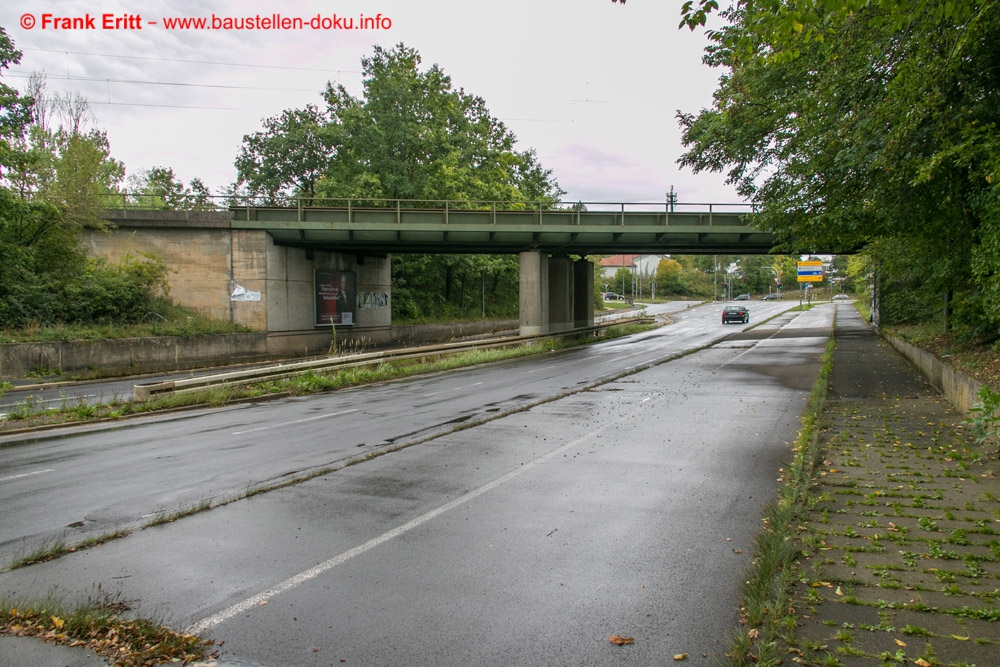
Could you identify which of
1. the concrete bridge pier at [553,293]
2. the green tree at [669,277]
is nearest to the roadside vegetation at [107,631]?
the concrete bridge pier at [553,293]

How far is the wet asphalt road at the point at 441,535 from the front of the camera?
13.5ft

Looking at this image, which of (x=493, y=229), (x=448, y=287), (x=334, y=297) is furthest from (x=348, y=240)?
(x=448, y=287)

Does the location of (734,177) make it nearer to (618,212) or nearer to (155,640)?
(618,212)

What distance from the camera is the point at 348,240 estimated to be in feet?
106

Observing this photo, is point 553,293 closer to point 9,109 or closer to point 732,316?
point 732,316

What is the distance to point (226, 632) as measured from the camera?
4102mm

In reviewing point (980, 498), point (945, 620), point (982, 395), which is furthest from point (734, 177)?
point (945, 620)

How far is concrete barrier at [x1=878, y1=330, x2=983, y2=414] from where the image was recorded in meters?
10.4

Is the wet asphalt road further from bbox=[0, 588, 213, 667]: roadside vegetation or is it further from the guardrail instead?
the guardrail

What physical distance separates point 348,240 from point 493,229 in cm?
703

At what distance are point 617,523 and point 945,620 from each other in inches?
108

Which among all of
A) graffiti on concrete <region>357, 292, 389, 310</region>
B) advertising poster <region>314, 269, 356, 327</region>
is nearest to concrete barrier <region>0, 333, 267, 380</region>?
advertising poster <region>314, 269, 356, 327</region>

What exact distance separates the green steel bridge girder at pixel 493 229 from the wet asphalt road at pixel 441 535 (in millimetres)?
20011

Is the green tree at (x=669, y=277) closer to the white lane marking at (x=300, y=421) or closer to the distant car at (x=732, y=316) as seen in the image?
the distant car at (x=732, y=316)
